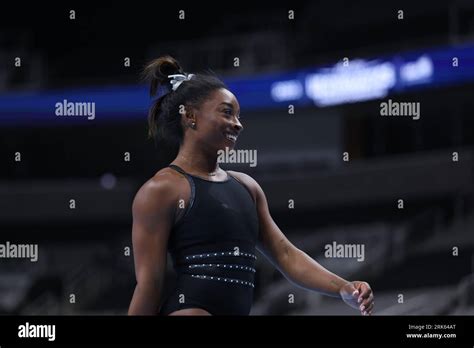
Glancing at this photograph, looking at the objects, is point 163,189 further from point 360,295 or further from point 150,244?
point 360,295

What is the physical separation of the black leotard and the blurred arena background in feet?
12.6

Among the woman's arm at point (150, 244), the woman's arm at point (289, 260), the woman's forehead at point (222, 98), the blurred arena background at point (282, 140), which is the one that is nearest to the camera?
the woman's arm at point (150, 244)

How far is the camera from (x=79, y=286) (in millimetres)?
8242

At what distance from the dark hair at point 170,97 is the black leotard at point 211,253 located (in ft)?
0.98

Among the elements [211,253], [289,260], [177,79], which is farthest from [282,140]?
[211,253]

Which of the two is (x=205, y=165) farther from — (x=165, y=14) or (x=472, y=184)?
(x=472, y=184)

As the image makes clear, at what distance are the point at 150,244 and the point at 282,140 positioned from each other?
4.81 metres

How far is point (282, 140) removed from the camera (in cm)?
791

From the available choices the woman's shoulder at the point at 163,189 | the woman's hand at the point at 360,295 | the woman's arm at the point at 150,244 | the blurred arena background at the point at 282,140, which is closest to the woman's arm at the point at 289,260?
the woman's hand at the point at 360,295

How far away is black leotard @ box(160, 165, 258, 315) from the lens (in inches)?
128

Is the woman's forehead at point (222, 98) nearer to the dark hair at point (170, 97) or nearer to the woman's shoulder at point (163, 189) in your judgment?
the dark hair at point (170, 97)

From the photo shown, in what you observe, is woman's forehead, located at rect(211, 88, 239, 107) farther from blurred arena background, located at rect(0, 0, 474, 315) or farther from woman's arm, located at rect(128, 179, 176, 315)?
blurred arena background, located at rect(0, 0, 474, 315)

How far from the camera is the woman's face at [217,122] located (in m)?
3.46
